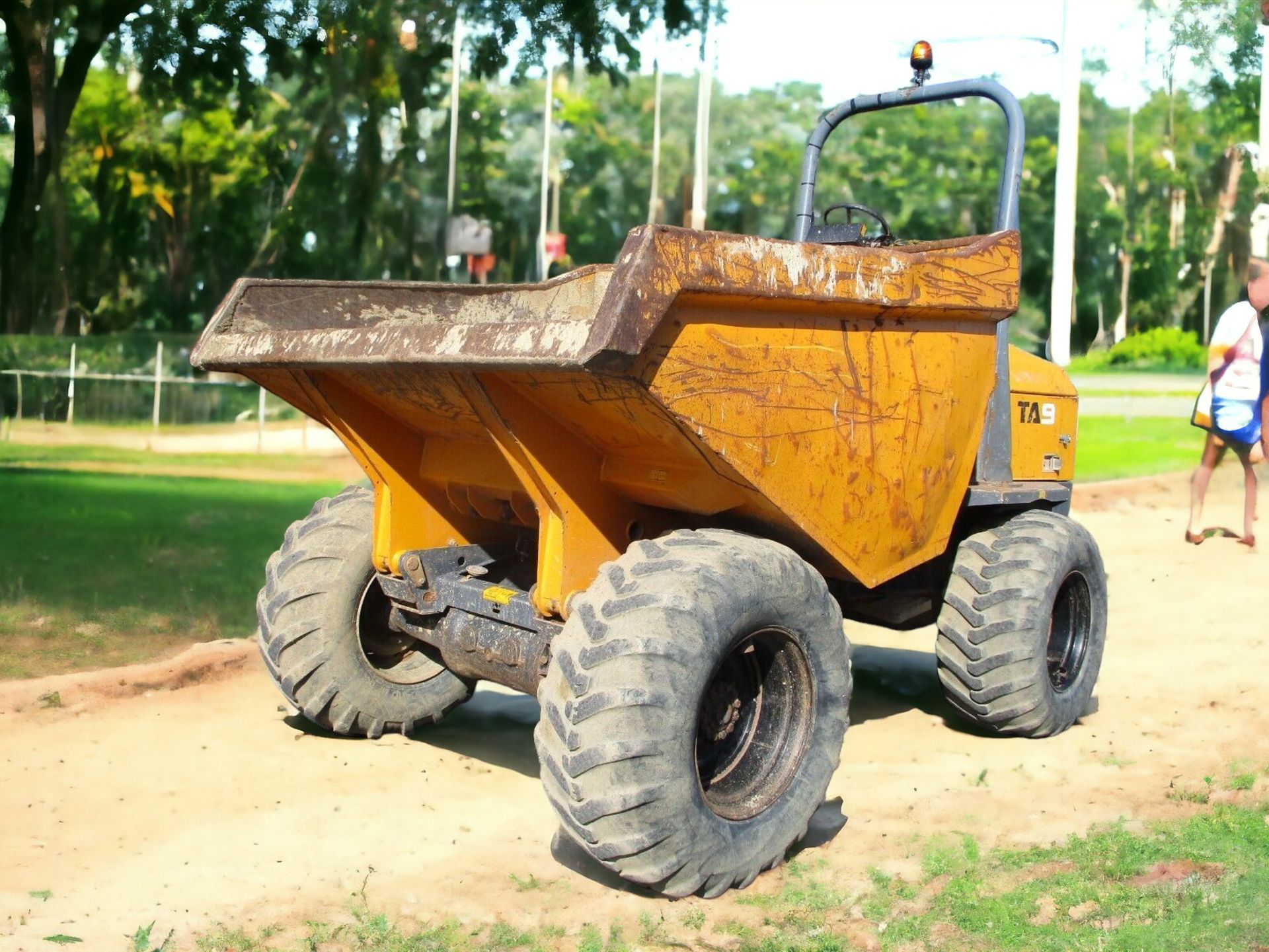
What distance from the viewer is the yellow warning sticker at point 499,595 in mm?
4586

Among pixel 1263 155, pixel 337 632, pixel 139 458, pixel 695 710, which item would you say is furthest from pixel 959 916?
pixel 1263 155

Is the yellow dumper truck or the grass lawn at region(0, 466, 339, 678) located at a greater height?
the yellow dumper truck

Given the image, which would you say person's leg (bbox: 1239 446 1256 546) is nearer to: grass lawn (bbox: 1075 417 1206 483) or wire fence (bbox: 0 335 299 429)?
grass lawn (bbox: 1075 417 1206 483)

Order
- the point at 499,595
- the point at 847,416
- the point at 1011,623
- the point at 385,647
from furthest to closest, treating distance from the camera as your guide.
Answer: the point at 385,647 → the point at 1011,623 → the point at 499,595 → the point at 847,416

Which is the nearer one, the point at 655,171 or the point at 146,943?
the point at 146,943

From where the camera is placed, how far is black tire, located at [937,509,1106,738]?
532 cm

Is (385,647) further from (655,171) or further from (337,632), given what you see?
(655,171)

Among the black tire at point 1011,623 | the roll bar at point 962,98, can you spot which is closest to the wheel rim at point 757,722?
the black tire at point 1011,623

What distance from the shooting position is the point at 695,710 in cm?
387

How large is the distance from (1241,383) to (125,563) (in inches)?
303

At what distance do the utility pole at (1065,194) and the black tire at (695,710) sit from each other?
40.1 ft

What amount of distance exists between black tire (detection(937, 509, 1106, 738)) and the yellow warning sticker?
1.76 meters

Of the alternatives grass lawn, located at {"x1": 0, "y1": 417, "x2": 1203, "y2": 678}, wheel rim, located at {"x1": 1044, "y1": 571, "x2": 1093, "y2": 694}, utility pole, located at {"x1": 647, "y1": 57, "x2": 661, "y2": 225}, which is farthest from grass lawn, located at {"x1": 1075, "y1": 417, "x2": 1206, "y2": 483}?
utility pole, located at {"x1": 647, "y1": 57, "x2": 661, "y2": 225}

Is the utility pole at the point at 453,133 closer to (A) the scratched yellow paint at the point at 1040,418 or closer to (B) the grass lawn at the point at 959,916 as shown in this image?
(A) the scratched yellow paint at the point at 1040,418
